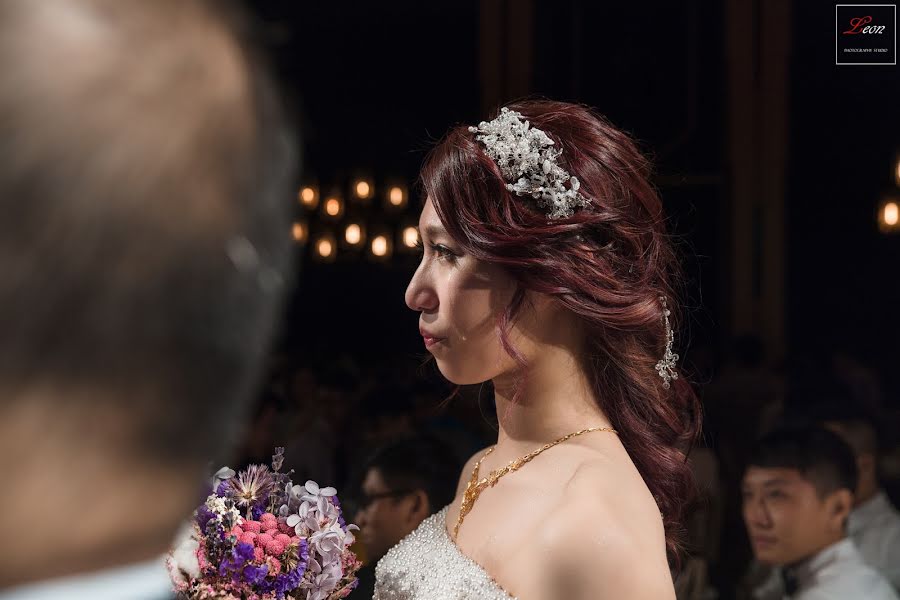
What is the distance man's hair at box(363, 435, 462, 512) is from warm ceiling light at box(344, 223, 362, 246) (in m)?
2.29

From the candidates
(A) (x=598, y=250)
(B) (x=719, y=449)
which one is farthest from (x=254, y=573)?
(B) (x=719, y=449)

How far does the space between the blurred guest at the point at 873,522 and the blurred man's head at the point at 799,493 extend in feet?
0.54

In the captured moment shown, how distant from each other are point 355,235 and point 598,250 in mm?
3336

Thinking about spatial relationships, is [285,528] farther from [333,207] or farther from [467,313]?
[333,207]

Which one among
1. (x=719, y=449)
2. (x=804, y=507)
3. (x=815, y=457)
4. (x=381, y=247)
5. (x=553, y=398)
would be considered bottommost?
(x=719, y=449)

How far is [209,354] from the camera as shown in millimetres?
302

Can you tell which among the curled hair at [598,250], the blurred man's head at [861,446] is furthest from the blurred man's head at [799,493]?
the curled hair at [598,250]

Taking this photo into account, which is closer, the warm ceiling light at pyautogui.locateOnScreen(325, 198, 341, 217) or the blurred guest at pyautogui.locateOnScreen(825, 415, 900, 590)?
the blurred guest at pyautogui.locateOnScreen(825, 415, 900, 590)

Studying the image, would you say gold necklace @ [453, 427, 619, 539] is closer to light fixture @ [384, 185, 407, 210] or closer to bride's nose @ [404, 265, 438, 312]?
bride's nose @ [404, 265, 438, 312]


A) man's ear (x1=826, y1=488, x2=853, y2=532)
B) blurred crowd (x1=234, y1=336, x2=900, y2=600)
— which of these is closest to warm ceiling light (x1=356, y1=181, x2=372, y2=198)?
blurred crowd (x1=234, y1=336, x2=900, y2=600)

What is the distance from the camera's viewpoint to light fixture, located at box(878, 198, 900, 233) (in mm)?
4578

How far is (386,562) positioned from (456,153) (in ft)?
2.38

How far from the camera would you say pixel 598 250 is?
5.48 feet

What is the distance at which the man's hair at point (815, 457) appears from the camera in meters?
2.73
